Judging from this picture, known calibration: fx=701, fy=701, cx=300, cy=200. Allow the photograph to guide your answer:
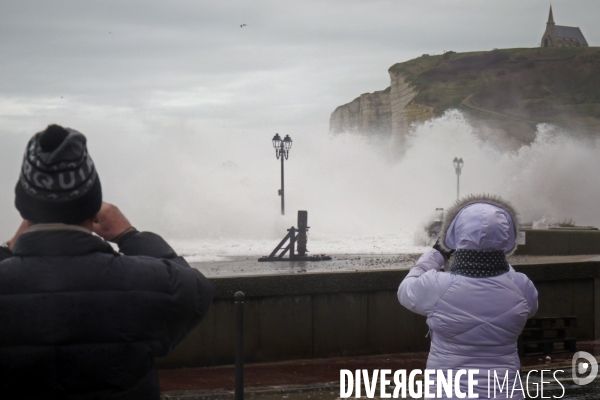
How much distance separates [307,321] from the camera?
7.73 meters

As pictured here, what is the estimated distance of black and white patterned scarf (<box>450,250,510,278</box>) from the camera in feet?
10.3

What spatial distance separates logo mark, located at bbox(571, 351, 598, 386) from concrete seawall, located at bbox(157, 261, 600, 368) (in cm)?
164

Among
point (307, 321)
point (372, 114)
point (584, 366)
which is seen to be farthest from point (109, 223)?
point (372, 114)

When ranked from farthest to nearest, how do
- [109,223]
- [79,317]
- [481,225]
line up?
[481,225] → [109,223] → [79,317]

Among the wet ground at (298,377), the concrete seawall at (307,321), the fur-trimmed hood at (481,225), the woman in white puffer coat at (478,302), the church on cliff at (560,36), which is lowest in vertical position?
the wet ground at (298,377)

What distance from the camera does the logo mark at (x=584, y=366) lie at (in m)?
7.08

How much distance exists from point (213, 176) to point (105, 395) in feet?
157

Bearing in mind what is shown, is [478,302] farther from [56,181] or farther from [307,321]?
[307,321]

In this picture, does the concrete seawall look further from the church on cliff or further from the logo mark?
the church on cliff

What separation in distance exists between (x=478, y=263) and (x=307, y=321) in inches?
188

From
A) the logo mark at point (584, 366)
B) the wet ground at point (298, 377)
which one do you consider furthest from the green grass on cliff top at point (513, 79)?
the wet ground at point (298, 377)

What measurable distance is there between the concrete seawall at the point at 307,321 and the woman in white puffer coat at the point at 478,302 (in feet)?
14.5

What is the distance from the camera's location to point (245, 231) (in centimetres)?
4022

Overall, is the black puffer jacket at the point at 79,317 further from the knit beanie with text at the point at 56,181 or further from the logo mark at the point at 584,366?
the logo mark at the point at 584,366
